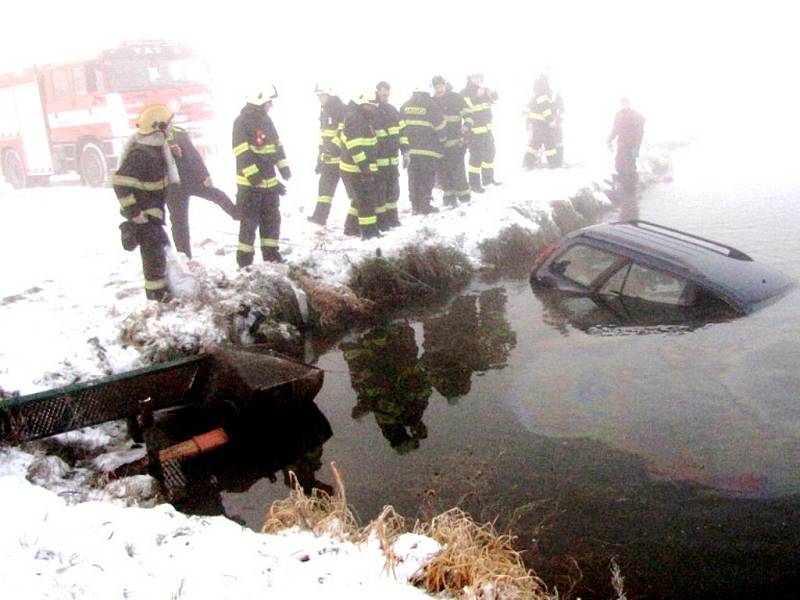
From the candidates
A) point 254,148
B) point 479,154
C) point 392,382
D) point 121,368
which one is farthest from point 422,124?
point 121,368

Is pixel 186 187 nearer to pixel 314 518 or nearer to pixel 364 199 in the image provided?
pixel 364 199

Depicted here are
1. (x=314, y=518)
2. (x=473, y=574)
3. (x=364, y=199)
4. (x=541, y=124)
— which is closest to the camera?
(x=473, y=574)

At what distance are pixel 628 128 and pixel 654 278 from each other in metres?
9.07

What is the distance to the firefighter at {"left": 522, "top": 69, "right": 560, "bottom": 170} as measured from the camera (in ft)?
46.8

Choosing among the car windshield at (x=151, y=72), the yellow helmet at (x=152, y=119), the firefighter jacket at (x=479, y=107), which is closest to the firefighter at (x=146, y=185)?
the yellow helmet at (x=152, y=119)

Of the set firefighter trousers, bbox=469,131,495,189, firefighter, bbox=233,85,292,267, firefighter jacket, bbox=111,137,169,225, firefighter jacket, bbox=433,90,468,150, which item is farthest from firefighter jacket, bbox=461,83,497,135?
firefighter jacket, bbox=111,137,169,225

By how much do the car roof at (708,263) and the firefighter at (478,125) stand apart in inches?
233

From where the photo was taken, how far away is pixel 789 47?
141 feet

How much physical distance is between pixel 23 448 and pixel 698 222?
1045 cm

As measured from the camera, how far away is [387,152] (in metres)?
9.83

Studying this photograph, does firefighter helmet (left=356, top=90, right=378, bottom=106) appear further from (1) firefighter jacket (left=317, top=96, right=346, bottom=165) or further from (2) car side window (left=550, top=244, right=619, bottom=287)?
(2) car side window (left=550, top=244, right=619, bottom=287)

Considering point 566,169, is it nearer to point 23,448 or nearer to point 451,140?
point 451,140

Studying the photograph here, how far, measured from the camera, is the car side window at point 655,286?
6125 millimetres

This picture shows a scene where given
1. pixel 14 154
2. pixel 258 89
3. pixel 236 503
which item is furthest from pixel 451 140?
pixel 14 154
